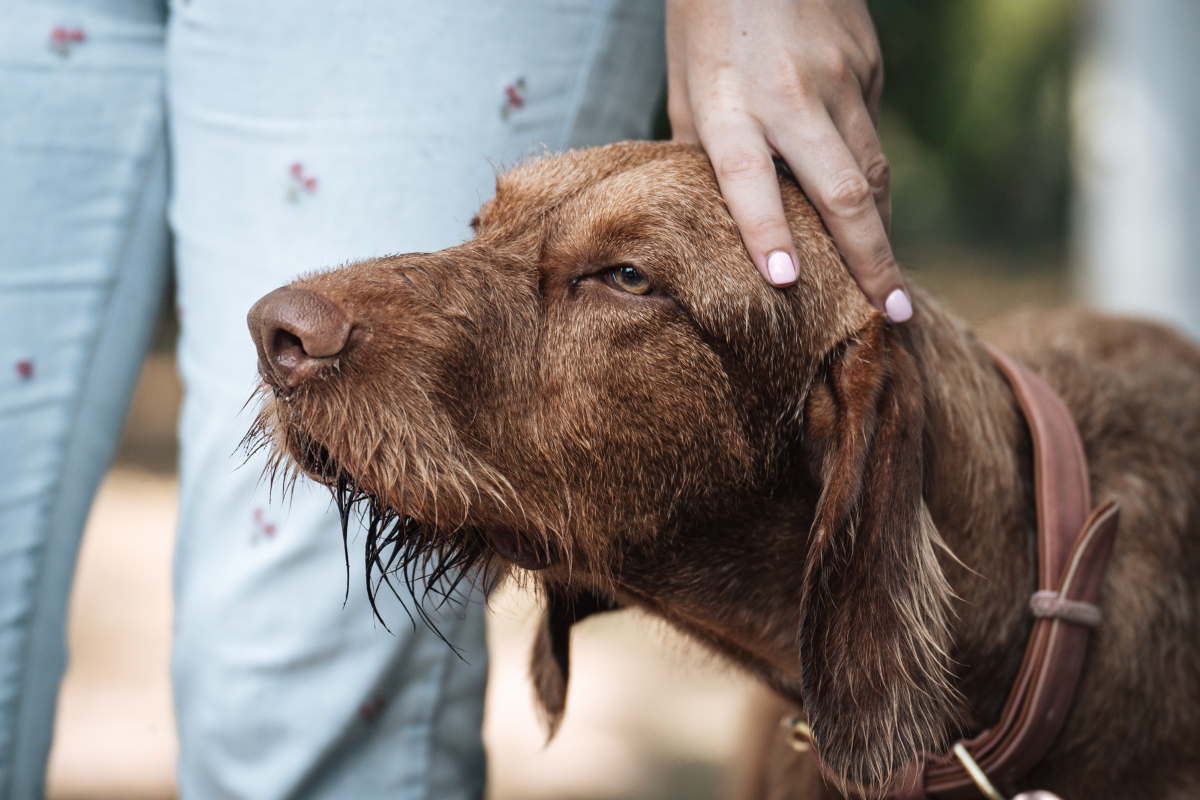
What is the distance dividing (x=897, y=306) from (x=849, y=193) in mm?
227

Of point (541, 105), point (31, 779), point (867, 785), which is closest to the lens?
point (867, 785)

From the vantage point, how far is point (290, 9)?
1.89m

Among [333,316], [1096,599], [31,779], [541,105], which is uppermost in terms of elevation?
[541,105]

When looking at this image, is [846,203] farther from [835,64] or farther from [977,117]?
[977,117]

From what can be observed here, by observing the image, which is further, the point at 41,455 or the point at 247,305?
the point at 41,455

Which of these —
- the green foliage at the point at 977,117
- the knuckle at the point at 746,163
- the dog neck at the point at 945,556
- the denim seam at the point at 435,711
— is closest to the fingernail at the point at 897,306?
the dog neck at the point at 945,556

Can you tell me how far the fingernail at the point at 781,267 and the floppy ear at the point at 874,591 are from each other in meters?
0.18

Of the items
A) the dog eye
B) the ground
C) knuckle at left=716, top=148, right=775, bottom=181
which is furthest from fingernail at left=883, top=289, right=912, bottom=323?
the ground

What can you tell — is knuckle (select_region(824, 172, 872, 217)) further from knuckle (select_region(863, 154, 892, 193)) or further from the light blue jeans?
the light blue jeans

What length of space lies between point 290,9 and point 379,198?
346 millimetres

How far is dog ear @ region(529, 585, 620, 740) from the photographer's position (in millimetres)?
2307

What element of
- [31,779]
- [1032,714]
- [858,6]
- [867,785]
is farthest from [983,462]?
[31,779]

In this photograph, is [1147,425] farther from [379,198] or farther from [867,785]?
[379,198]

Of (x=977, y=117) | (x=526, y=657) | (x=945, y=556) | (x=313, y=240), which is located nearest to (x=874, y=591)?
(x=945, y=556)
